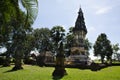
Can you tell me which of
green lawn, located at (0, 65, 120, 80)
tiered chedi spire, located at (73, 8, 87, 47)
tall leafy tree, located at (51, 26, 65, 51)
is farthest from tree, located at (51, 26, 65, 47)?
green lawn, located at (0, 65, 120, 80)

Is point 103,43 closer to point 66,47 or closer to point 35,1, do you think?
point 66,47

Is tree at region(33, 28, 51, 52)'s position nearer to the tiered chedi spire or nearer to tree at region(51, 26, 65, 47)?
tree at region(51, 26, 65, 47)

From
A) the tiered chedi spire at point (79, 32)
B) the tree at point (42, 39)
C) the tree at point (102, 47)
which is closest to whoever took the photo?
the tiered chedi spire at point (79, 32)

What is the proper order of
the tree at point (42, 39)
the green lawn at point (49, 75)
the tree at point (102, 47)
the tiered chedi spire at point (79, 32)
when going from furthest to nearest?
the tree at point (42, 39), the tree at point (102, 47), the tiered chedi spire at point (79, 32), the green lawn at point (49, 75)

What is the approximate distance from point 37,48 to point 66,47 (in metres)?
12.0

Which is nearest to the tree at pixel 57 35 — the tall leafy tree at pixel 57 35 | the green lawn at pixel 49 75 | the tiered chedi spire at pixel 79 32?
the tall leafy tree at pixel 57 35

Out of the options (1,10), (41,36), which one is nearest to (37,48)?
(41,36)

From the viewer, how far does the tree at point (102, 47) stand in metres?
81.5

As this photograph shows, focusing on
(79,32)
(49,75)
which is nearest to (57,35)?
(79,32)

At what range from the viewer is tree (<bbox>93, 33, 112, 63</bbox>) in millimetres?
81494

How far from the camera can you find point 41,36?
3428 inches

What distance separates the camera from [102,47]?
8306 centimetres

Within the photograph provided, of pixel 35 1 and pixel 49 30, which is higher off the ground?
pixel 49 30

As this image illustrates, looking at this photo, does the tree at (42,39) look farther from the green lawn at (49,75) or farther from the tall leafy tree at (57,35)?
the green lawn at (49,75)
